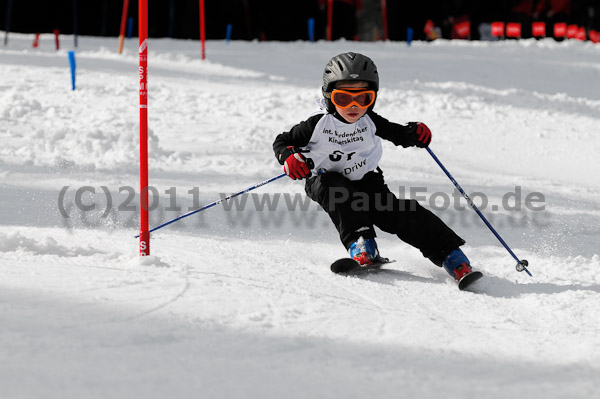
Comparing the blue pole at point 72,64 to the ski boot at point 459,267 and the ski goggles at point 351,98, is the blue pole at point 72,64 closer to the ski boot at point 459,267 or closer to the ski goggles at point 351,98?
the ski goggles at point 351,98

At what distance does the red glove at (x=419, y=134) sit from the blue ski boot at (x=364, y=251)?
757 millimetres

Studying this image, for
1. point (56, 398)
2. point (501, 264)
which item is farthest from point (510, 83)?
point (56, 398)

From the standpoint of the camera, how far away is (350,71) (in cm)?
465

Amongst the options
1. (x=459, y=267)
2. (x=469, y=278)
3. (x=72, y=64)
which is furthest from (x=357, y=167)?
(x=72, y=64)

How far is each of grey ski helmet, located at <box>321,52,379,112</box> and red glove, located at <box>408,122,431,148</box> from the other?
358mm

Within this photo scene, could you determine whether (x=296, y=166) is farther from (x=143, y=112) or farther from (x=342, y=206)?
(x=143, y=112)

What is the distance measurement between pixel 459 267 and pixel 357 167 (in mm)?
921

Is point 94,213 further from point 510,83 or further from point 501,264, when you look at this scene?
point 510,83

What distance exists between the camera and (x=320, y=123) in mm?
A: 4789

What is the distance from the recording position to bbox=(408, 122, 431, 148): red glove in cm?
482

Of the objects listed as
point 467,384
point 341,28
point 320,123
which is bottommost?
point 467,384

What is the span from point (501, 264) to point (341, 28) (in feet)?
60.2

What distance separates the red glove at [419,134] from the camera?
15.8ft

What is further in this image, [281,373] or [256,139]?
[256,139]
